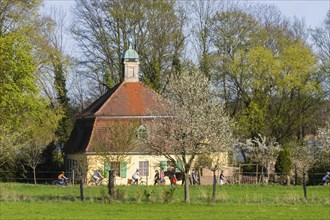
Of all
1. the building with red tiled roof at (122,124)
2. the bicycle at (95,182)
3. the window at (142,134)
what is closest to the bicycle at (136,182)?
the building with red tiled roof at (122,124)

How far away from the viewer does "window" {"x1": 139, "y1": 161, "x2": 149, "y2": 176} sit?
5219 cm

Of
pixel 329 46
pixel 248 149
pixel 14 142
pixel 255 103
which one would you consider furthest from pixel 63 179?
pixel 329 46

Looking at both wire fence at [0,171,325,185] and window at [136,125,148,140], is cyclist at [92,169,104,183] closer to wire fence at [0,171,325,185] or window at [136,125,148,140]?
wire fence at [0,171,325,185]

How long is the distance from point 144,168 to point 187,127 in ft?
65.5

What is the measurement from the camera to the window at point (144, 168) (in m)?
52.2

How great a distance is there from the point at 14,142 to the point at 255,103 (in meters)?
19.2

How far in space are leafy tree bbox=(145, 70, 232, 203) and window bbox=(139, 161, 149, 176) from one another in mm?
17239

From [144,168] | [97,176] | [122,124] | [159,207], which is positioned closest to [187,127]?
[159,207]

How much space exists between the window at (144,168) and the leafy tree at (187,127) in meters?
17.2

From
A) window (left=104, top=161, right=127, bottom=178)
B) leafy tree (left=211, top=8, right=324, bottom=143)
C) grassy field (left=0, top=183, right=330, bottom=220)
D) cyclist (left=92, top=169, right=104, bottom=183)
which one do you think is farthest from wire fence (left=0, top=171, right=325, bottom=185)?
grassy field (left=0, top=183, right=330, bottom=220)

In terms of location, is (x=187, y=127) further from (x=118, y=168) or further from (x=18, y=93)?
(x=18, y=93)

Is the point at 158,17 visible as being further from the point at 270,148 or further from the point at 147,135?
the point at 147,135

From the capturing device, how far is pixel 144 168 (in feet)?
172

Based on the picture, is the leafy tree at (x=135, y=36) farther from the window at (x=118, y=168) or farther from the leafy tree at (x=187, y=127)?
the leafy tree at (x=187, y=127)
